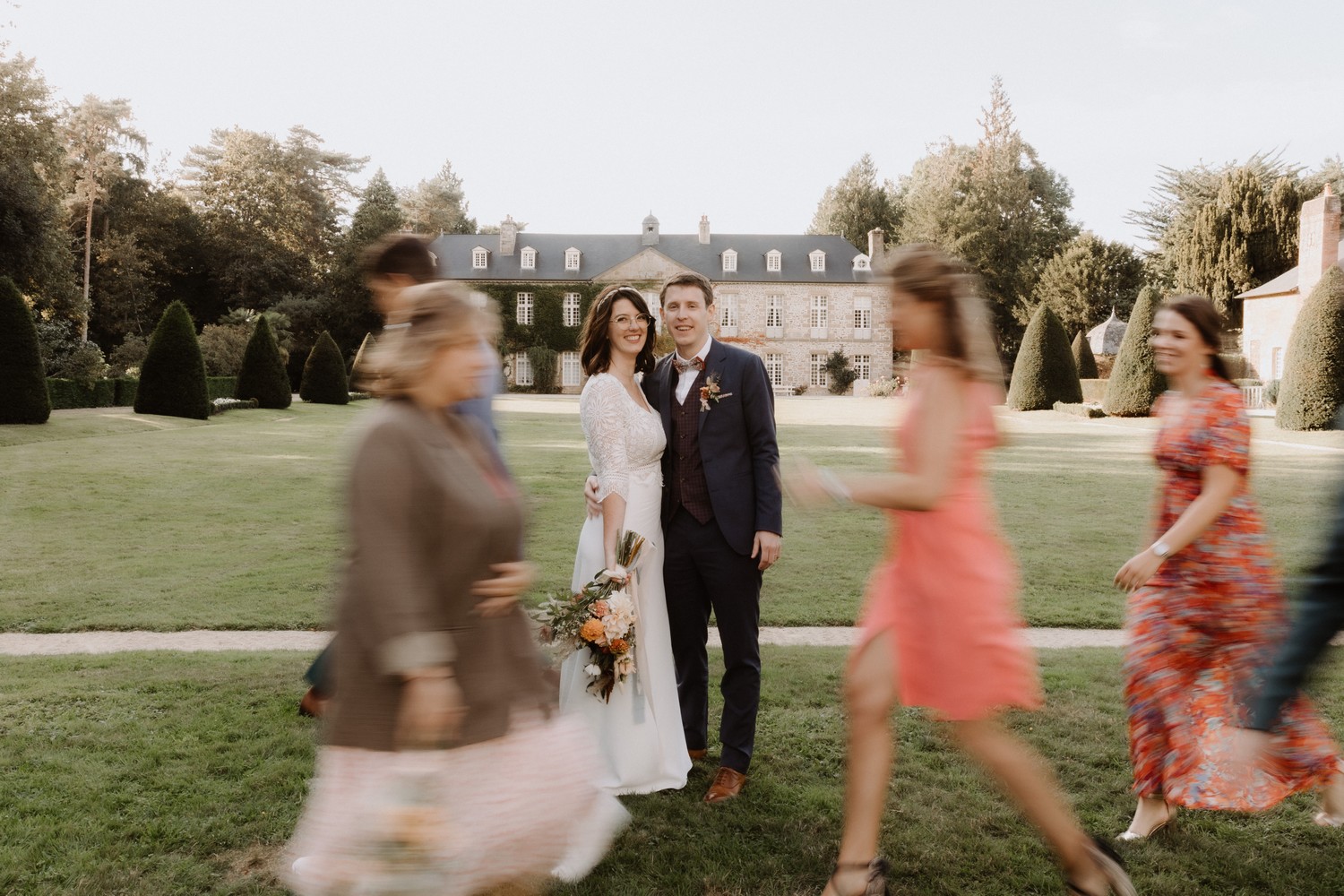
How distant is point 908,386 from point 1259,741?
1.29m

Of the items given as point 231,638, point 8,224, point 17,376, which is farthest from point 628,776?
point 8,224

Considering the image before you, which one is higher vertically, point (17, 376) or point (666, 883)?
point (17, 376)

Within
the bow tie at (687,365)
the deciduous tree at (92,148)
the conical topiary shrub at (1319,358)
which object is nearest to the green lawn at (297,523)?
the bow tie at (687,365)

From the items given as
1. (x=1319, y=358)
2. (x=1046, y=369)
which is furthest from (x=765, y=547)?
(x=1046, y=369)

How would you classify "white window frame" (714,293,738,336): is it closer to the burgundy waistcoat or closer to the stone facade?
the stone facade

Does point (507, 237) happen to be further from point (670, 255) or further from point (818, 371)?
point (818, 371)

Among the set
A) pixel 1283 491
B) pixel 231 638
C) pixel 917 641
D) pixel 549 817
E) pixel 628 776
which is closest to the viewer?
pixel 549 817

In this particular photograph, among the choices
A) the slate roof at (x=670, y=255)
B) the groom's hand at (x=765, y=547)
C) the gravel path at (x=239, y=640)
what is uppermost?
the slate roof at (x=670, y=255)

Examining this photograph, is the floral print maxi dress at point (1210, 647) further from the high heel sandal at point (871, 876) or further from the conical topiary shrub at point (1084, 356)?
the conical topiary shrub at point (1084, 356)

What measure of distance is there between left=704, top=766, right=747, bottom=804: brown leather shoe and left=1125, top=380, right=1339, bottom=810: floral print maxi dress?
4.50 ft

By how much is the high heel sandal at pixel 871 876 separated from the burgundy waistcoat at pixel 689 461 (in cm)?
134

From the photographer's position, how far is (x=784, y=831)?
3273mm

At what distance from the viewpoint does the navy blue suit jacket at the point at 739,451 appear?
3570 mm

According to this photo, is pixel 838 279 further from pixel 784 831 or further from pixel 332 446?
pixel 784 831
